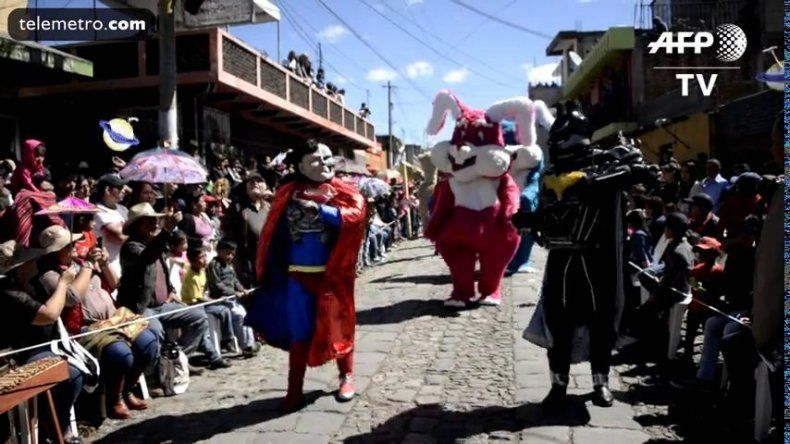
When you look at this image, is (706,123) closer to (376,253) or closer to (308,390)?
(376,253)

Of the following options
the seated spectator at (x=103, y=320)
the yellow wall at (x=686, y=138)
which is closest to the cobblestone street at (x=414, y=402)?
the seated spectator at (x=103, y=320)

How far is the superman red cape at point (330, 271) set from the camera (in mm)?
4590

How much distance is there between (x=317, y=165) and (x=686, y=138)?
1240 centimetres

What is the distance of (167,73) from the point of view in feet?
30.2

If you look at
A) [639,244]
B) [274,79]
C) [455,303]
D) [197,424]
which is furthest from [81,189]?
[274,79]

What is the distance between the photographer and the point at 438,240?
7.84 meters

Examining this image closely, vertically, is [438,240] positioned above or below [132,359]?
above

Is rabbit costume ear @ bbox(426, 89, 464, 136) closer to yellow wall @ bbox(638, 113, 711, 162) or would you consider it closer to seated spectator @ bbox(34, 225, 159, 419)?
seated spectator @ bbox(34, 225, 159, 419)

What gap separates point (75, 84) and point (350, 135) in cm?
1287

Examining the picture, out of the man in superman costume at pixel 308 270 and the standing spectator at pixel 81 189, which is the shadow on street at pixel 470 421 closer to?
the man in superman costume at pixel 308 270

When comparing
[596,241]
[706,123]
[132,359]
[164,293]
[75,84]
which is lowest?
[132,359]

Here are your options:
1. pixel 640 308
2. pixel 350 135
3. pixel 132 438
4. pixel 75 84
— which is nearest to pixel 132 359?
pixel 132 438

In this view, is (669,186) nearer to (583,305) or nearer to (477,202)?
(477,202)

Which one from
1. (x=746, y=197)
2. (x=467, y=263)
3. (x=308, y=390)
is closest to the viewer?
(x=308, y=390)
